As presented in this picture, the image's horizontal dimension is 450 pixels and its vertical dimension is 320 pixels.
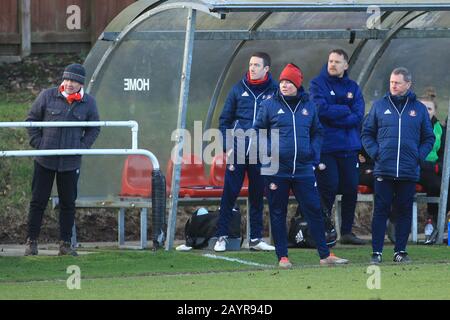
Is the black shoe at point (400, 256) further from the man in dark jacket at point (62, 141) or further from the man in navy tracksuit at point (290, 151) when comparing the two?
the man in dark jacket at point (62, 141)

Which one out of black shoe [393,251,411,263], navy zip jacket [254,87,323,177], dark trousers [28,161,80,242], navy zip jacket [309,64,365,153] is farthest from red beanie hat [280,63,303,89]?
dark trousers [28,161,80,242]

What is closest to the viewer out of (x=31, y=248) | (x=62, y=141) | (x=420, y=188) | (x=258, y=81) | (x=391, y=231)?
(x=62, y=141)

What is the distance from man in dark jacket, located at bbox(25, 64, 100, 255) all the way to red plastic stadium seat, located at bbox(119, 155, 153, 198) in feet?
6.08

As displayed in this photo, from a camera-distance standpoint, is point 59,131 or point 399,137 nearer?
point 399,137

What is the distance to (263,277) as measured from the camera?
12172 millimetres

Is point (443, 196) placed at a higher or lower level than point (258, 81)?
lower

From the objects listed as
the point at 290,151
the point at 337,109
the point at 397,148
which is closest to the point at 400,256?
the point at 397,148

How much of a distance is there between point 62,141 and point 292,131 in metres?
2.46

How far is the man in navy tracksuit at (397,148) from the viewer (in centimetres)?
1340

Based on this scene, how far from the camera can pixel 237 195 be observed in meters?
14.5

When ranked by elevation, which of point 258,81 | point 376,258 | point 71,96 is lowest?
point 376,258

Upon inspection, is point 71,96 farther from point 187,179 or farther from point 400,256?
point 400,256

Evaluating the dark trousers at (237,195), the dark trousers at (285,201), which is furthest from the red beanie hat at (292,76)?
the dark trousers at (237,195)
